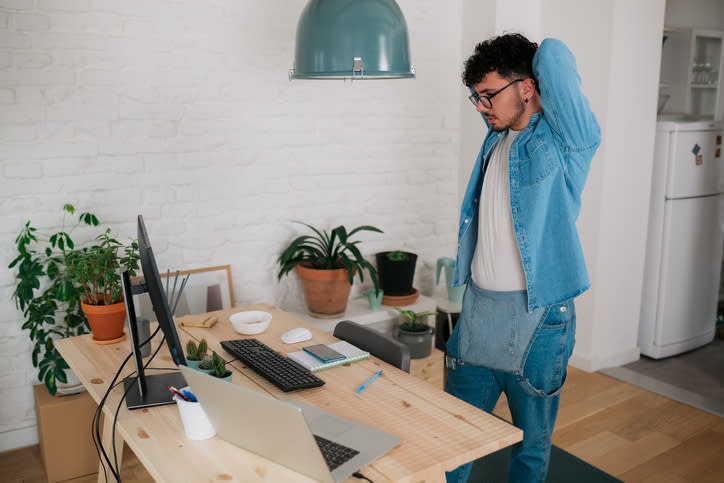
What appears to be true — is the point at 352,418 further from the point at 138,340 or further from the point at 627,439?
the point at 627,439

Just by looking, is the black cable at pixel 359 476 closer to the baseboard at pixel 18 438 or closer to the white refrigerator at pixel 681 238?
the baseboard at pixel 18 438

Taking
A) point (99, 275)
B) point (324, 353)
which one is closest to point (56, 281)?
point (99, 275)

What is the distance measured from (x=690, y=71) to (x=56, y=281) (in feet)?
14.8

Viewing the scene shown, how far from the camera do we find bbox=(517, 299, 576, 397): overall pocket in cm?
194

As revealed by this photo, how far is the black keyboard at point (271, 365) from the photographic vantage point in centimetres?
182

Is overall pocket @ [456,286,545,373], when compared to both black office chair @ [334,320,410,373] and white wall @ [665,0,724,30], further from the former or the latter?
white wall @ [665,0,724,30]

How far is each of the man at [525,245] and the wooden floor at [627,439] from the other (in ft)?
3.39

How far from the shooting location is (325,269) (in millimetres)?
3289

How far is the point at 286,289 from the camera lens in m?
3.47

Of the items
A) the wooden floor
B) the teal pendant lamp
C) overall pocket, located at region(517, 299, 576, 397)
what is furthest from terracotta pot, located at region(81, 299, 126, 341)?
overall pocket, located at region(517, 299, 576, 397)

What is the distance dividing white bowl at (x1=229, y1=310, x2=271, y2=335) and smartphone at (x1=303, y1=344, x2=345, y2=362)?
244 millimetres

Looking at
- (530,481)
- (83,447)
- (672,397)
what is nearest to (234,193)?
(83,447)

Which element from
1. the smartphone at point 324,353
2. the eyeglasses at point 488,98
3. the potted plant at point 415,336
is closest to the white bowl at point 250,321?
the smartphone at point 324,353

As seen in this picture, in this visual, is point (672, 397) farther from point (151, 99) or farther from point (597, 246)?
point (151, 99)
